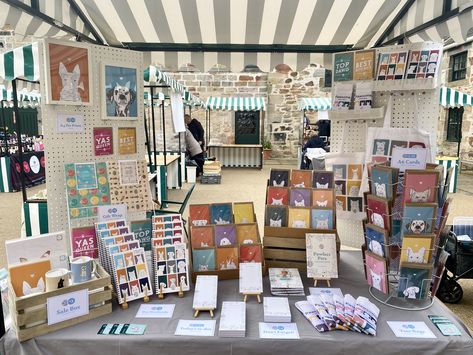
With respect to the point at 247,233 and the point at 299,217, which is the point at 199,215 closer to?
the point at 247,233

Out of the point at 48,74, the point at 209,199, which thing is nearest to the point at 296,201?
the point at 48,74

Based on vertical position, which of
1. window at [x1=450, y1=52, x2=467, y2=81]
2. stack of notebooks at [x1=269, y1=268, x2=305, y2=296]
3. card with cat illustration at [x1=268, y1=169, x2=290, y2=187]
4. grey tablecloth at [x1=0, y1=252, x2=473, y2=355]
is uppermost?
window at [x1=450, y1=52, x2=467, y2=81]

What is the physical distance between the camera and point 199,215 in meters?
1.80

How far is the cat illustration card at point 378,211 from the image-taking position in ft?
4.93

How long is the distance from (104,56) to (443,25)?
228 cm

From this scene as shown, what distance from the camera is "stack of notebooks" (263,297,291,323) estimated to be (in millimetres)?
1366

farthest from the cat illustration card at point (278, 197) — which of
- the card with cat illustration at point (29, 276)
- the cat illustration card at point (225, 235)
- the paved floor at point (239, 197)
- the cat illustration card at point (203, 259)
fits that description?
the paved floor at point (239, 197)

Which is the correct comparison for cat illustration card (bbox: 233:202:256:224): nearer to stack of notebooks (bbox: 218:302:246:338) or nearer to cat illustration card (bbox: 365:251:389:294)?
stack of notebooks (bbox: 218:302:246:338)

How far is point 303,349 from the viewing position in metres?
1.27

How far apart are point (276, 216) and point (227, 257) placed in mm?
329

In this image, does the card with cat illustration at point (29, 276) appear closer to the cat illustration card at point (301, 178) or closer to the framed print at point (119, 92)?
the framed print at point (119, 92)

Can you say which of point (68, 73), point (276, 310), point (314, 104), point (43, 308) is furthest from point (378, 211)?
point (314, 104)

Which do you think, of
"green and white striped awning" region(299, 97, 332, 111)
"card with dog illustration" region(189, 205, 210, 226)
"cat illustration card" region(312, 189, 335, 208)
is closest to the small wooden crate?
"card with dog illustration" region(189, 205, 210, 226)

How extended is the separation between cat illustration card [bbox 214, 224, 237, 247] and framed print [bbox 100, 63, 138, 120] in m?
0.88
